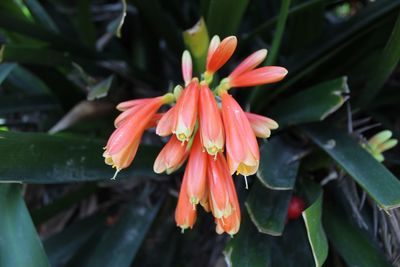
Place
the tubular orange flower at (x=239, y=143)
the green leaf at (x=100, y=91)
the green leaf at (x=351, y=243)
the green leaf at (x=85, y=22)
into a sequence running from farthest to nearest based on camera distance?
the green leaf at (x=85, y=22) → the green leaf at (x=100, y=91) → the green leaf at (x=351, y=243) → the tubular orange flower at (x=239, y=143)

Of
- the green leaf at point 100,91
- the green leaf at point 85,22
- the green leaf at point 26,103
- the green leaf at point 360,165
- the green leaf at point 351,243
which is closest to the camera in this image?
the green leaf at point 360,165

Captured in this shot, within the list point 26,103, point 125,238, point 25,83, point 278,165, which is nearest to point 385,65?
point 278,165

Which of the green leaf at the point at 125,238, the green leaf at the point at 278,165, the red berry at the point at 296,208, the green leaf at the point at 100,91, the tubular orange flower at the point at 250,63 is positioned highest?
the tubular orange flower at the point at 250,63

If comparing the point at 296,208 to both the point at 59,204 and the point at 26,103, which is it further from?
the point at 26,103

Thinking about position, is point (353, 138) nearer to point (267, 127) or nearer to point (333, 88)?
point (333, 88)

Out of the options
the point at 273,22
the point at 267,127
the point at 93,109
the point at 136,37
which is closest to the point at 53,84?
the point at 93,109

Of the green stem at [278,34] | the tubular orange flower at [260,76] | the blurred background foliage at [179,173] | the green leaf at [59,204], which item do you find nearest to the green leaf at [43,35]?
the blurred background foliage at [179,173]

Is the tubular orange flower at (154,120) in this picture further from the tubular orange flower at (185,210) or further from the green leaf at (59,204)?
the green leaf at (59,204)

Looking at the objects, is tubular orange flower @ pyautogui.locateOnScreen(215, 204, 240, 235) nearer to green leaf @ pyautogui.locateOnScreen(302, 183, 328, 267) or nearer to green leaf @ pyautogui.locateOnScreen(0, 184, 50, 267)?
green leaf @ pyautogui.locateOnScreen(302, 183, 328, 267)
